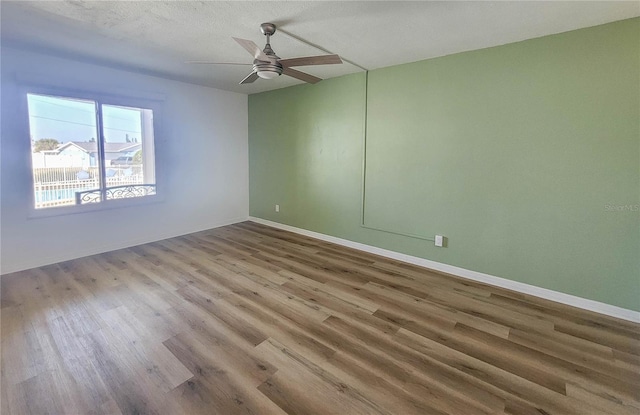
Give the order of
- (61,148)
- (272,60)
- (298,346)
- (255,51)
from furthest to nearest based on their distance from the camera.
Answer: (61,148) < (272,60) < (255,51) < (298,346)

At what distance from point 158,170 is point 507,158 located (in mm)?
4814

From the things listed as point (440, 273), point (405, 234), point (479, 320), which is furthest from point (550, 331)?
point (405, 234)

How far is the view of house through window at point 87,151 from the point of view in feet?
11.5

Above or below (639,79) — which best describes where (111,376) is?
below

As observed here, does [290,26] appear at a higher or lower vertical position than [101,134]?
higher

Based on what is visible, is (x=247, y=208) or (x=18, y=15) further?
(x=247, y=208)

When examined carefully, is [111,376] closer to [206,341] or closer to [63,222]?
[206,341]

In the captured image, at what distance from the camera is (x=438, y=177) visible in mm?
3492

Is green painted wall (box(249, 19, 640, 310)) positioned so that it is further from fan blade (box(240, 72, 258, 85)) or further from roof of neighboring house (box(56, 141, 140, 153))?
roof of neighboring house (box(56, 141, 140, 153))

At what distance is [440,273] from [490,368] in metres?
1.60

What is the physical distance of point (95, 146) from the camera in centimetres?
392

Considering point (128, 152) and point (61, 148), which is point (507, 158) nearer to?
point (128, 152)

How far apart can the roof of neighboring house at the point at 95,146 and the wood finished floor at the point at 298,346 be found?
5.10 ft

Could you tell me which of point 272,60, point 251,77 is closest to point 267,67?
point 272,60
